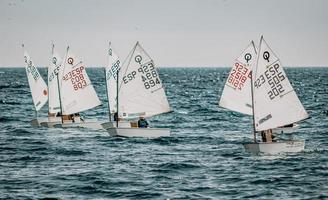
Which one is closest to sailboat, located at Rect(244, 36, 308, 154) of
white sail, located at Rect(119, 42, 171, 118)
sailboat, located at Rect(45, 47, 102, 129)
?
white sail, located at Rect(119, 42, 171, 118)

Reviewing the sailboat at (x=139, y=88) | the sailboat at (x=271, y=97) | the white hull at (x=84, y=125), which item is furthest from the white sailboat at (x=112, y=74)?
the sailboat at (x=271, y=97)

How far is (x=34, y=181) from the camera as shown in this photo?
38.1 m

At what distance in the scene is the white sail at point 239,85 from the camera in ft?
184

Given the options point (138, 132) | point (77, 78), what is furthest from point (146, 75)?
point (77, 78)

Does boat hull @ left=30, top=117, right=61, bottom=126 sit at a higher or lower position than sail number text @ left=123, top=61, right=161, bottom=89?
lower

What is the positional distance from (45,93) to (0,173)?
A: 107 ft

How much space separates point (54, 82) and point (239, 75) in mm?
22496

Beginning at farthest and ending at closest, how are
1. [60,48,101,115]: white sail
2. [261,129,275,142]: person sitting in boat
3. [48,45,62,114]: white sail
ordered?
[48,45,62,114]: white sail → [60,48,101,115]: white sail → [261,129,275,142]: person sitting in boat

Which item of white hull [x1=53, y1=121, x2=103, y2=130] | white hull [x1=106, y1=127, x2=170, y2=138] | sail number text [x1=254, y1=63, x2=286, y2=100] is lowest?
white hull [x1=106, y1=127, x2=170, y2=138]

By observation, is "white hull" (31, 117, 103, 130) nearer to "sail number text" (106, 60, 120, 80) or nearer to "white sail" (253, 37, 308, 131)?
"sail number text" (106, 60, 120, 80)

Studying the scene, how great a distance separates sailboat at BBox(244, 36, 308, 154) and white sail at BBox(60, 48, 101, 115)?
2333 centimetres

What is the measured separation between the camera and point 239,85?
184 feet

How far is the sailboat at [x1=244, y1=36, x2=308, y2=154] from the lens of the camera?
47.6 metres

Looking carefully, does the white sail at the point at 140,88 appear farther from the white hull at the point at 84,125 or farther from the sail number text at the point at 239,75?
the white hull at the point at 84,125
